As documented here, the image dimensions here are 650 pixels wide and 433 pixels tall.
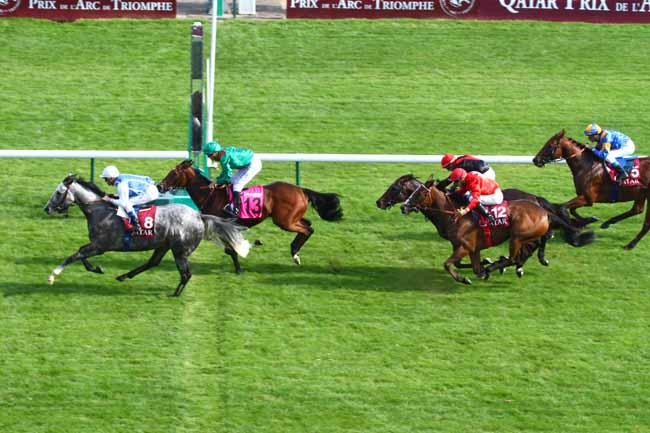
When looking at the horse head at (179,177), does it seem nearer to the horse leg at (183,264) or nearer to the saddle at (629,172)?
the horse leg at (183,264)

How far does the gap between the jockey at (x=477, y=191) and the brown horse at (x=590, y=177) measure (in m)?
1.82

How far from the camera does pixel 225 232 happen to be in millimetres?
13336

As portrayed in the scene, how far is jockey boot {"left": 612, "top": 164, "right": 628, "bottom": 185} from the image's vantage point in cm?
1518

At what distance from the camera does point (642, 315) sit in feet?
43.5

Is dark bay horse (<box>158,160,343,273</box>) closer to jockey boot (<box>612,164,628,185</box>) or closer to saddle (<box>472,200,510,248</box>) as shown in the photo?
saddle (<box>472,200,510,248</box>)

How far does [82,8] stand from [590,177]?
1159 centimetres

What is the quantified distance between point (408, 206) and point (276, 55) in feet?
30.8

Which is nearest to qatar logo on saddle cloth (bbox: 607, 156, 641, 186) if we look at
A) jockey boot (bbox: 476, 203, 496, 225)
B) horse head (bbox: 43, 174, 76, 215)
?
jockey boot (bbox: 476, 203, 496, 225)

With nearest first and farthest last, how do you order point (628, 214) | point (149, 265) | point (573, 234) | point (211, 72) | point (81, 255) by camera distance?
point (81, 255) → point (149, 265) → point (573, 234) → point (628, 214) → point (211, 72)

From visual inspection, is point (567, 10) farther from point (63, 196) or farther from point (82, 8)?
point (63, 196)

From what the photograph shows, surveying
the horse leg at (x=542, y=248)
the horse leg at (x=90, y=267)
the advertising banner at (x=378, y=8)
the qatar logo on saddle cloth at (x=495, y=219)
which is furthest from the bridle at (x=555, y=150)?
the advertising banner at (x=378, y=8)

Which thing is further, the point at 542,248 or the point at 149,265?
the point at 542,248

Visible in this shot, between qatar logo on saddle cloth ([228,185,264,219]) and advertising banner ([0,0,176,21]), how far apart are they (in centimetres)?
1014

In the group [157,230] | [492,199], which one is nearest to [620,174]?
[492,199]
